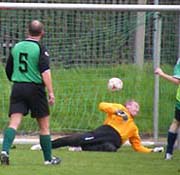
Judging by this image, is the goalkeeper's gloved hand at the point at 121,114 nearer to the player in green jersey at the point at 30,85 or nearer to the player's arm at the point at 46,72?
the player in green jersey at the point at 30,85

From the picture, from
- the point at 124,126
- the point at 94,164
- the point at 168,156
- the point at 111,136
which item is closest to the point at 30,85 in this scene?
the point at 94,164

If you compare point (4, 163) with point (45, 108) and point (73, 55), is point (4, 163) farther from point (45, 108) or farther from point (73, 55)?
point (73, 55)

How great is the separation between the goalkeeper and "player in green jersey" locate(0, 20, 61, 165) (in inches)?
80.8

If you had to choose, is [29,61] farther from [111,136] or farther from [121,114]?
[121,114]

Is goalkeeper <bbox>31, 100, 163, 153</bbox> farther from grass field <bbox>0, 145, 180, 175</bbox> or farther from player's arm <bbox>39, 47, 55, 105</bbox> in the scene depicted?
player's arm <bbox>39, 47, 55, 105</bbox>

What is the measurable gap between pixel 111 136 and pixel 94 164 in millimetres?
1560

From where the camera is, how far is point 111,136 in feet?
38.7

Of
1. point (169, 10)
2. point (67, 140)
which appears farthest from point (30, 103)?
point (169, 10)

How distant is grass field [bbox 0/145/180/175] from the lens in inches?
372

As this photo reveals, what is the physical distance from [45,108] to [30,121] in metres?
3.96

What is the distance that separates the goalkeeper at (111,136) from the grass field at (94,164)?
0.14 meters

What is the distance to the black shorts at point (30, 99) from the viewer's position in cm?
962

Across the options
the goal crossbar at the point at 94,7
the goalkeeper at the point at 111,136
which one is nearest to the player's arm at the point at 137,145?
the goalkeeper at the point at 111,136

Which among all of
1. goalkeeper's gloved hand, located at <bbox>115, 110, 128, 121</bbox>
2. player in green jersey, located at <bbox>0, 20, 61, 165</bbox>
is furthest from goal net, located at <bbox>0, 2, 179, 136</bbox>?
player in green jersey, located at <bbox>0, 20, 61, 165</bbox>
